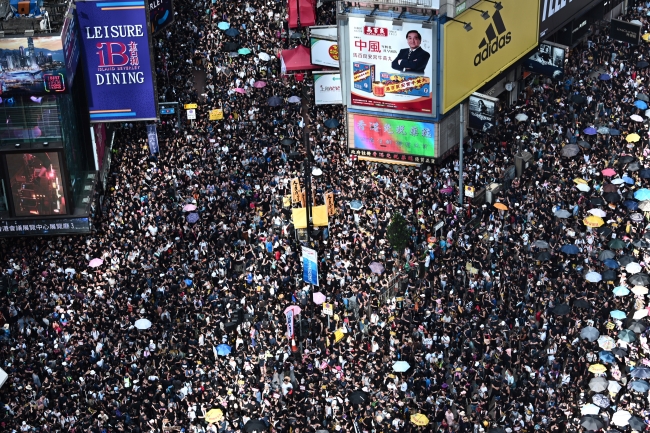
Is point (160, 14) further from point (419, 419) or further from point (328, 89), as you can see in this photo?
point (419, 419)

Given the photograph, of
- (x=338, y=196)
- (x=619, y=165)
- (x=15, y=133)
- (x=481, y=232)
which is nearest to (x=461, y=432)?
(x=481, y=232)

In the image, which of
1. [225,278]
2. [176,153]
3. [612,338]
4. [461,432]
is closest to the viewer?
[461,432]

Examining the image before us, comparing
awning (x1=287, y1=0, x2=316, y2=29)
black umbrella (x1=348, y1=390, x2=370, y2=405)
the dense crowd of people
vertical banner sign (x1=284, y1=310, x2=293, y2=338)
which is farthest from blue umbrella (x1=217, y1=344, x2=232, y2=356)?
awning (x1=287, y1=0, x2=316, y2=29)

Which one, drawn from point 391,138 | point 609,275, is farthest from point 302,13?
point 609,275

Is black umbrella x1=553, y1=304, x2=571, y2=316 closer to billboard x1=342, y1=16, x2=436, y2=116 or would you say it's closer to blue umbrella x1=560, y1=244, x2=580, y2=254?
blue umbrella x1=560, y1=244, x2=580, y2=254

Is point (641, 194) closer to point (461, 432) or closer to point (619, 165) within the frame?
point (619, 165)

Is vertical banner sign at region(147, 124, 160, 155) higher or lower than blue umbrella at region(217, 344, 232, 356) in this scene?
higher
